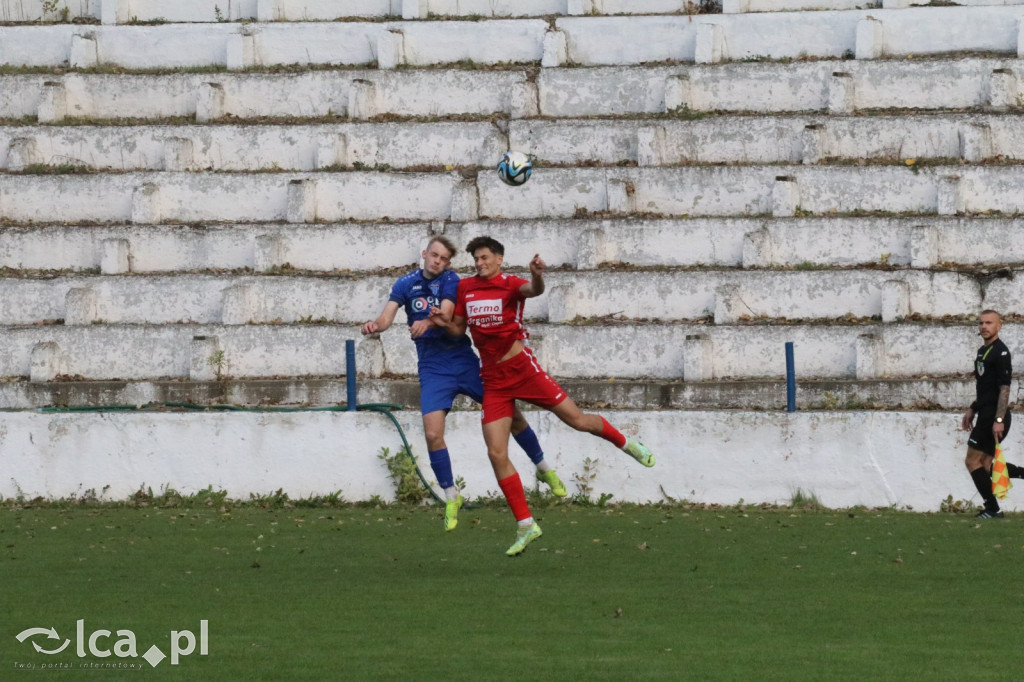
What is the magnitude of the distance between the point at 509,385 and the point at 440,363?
1.04 m

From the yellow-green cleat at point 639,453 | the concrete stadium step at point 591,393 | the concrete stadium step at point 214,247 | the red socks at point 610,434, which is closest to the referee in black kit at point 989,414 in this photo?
the concrete stadium step at point 591,393

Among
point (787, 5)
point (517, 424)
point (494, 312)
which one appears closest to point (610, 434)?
point (517, 424)

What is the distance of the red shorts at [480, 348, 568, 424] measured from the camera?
14.3 meters

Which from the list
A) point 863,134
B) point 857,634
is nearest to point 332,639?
point 857,634

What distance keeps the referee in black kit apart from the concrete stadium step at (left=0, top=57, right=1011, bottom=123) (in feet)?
29.8

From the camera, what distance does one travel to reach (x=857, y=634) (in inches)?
428

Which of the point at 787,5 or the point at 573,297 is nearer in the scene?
the point at 573,297

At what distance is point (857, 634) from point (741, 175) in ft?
49.4

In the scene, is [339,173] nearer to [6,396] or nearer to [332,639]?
[6,396]

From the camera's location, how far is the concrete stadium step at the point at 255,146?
26984mm

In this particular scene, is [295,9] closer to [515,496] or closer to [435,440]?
[435,440]

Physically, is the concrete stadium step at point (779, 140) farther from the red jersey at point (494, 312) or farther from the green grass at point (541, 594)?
the red jersey at point (494, 312)

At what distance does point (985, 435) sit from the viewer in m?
18.1

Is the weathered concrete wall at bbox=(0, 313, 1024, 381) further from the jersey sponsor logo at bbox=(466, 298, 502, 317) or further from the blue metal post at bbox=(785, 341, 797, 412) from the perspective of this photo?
the jersey sponsor logo at bbox=(466, 298, 502, 317)
